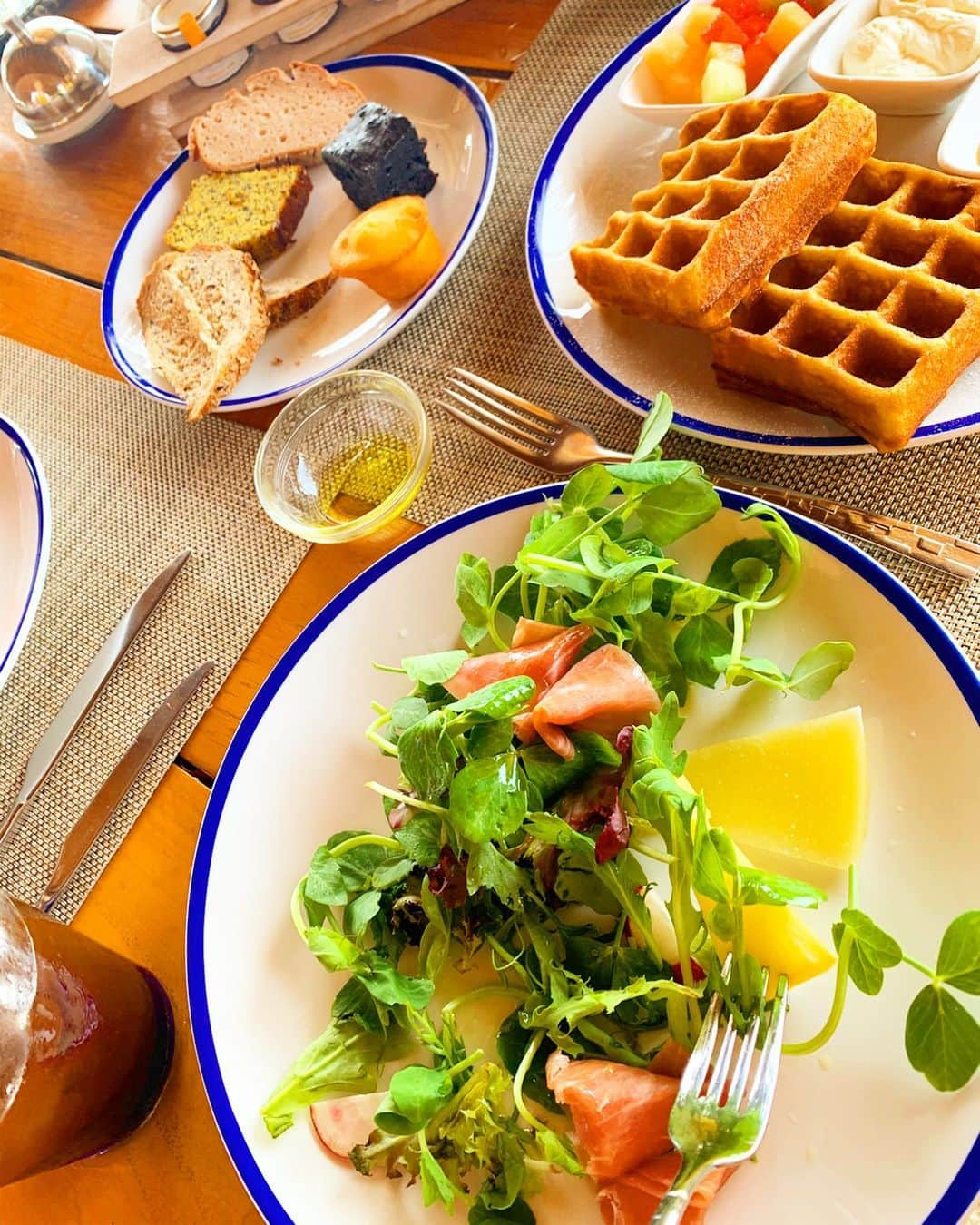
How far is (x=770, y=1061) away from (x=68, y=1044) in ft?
2.17

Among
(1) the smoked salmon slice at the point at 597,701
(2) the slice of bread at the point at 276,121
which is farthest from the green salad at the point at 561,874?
(2) the slice of bread at the point at 276,121

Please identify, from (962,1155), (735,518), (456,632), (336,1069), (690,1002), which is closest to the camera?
(962,1155)

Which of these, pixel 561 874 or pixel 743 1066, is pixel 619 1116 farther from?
pixel 561 874

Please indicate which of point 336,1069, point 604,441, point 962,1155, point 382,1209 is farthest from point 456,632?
point 962,1155

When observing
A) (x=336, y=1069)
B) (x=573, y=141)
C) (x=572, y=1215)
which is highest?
(x=573, y=141)

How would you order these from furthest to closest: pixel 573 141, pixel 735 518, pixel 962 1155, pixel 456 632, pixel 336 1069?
pixel 573 141
pixel 456 632
pixel 735 518
pixel 336 1069
pixel 962 1155

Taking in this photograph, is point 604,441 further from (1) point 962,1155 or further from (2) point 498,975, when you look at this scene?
(1) point 962,1155

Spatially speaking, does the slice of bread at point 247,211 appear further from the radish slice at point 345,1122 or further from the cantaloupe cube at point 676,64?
the radish slice at point 345,1122

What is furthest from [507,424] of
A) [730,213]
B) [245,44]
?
Result: [245,44]

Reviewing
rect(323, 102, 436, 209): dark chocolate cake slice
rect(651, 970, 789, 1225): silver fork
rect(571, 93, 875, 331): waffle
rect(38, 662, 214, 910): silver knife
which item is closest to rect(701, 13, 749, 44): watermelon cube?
rect(571, 93, 875, 331): waffle

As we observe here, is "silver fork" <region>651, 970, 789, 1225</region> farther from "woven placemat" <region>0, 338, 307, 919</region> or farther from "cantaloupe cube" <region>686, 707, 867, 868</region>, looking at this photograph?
"woven placemat" <region>0, 338, 307, 919</region>

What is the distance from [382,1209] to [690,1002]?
340 mm

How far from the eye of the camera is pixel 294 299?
1595 millimetres

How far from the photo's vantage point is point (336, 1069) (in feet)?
3.10
